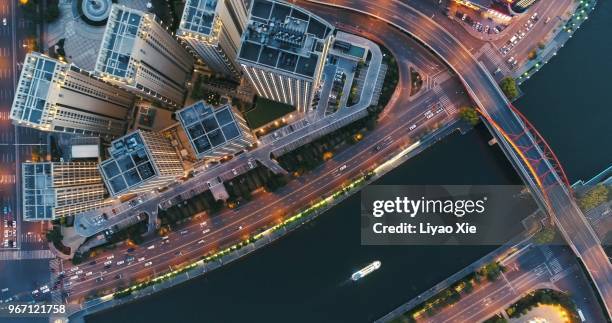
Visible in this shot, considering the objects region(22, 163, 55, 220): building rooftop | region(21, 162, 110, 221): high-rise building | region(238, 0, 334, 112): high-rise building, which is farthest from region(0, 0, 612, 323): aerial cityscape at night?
region(238, 0, 334, 112): high-rise building

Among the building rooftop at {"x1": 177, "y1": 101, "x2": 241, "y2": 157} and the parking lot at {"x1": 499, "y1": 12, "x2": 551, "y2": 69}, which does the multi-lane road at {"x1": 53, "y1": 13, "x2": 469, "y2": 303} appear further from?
the building rooftop at {"x1": 177, "y1": 101, "x2": 241, "y2": 157}

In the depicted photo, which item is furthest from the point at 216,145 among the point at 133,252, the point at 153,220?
the point at 133,252

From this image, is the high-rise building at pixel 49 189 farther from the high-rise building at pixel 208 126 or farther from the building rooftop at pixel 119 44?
the high-rise building at pixel 208 126

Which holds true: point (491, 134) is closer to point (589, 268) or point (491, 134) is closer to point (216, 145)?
point (589, 268)

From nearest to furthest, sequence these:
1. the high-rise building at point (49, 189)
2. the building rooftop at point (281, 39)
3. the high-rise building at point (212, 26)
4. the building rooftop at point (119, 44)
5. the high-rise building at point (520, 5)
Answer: the building rooftop at point (281, 39) → the high-rise building at point (212, 26) → the building rooftop at point (119, 44) → the high-rise building at point (49, 189) → the high-rise building at point (520, 5)

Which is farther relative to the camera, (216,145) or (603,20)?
(603,20)

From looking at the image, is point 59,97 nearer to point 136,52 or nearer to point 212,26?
point 136,52

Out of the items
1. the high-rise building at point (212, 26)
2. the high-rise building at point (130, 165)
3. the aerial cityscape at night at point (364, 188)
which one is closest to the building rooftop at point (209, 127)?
the high-rise building at point (130, 165)
